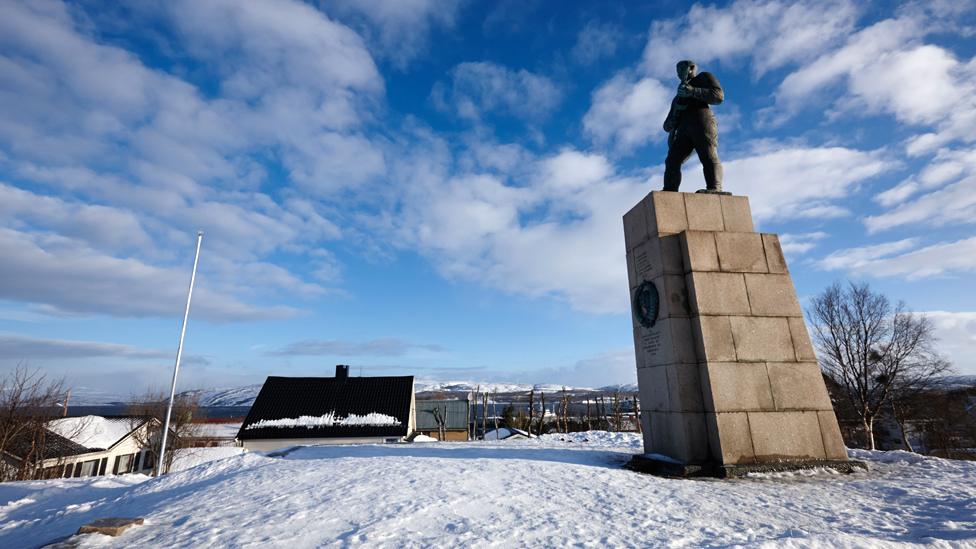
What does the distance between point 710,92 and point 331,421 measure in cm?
2844

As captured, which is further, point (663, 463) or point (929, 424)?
point (929, 424)

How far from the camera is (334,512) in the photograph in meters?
4.69

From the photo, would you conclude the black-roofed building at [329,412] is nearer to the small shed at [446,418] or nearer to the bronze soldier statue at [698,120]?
the small shed at [446,418]

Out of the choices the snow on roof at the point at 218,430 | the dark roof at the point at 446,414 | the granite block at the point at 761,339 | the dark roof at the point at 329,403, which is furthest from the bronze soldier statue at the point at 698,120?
the snow on roof at the point at 218,430

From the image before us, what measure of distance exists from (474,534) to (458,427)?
124ft

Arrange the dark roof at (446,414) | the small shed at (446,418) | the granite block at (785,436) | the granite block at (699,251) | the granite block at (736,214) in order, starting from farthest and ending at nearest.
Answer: the dark roof at (446,414) → the small shed at (446,418) → the granite block at (736,214) → the granite block at (699,251) → the granite block at (785,436)

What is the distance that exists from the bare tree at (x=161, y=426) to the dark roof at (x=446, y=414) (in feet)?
62.0

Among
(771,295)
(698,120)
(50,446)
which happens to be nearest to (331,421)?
(50,446)

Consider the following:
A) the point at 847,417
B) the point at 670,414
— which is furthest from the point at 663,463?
the point at 847,417

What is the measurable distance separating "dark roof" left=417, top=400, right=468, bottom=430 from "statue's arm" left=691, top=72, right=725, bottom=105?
117 ft

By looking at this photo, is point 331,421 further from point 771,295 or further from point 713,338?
point 771,295

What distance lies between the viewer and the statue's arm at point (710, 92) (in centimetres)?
877

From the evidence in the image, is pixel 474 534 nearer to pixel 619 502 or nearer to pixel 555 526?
pixel 555 526

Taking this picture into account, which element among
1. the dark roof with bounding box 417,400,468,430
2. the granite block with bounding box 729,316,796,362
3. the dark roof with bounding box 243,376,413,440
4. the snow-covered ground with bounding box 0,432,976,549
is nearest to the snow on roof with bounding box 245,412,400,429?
the dark roof with bounding box 243,376,413,440
